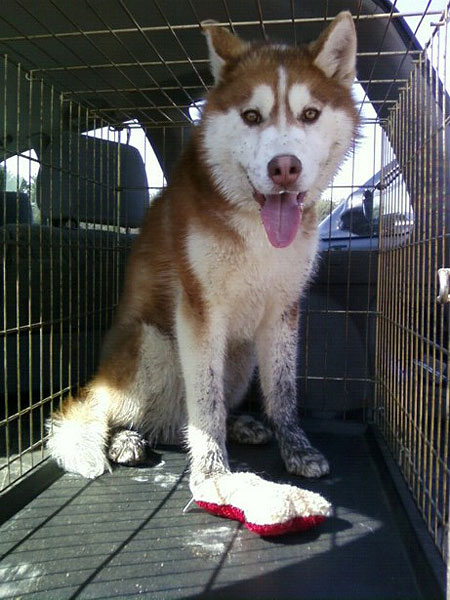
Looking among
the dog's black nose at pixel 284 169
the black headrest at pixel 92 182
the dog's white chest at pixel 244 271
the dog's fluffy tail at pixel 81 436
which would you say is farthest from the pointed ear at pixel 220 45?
the dog's fluffy tail at pixel 81 436

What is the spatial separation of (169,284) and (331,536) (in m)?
1.31

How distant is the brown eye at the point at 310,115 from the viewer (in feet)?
6.73

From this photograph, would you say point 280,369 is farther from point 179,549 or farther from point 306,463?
point 179,549

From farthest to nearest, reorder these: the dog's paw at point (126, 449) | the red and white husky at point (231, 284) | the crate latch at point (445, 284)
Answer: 1. the dog's paw at point (126, 449)
2. the red and white husky at point (231, 284)
3. the crate latch at point (445, 284)

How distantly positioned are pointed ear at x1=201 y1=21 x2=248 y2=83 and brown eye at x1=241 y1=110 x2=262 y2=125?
28cm

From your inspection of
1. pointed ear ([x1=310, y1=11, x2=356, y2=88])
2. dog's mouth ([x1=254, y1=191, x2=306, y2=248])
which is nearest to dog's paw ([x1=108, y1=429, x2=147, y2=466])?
dog's mouth ([x1=254, y1=191, x2=306, y2=248])

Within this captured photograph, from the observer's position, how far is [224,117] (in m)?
2.14

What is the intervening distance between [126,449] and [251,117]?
1.52m

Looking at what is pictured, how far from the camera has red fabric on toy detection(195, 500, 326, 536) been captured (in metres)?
1.74

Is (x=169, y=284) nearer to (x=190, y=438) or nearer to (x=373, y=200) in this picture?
(x=190, y=438)

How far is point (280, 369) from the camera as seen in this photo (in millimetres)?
2537

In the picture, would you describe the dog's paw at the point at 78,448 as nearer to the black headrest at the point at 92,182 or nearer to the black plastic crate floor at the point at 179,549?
the black plastic crate floor at the point at 179,549

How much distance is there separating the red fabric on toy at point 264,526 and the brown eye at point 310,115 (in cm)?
146

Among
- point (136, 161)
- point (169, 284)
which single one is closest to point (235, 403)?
point (169, 284)
